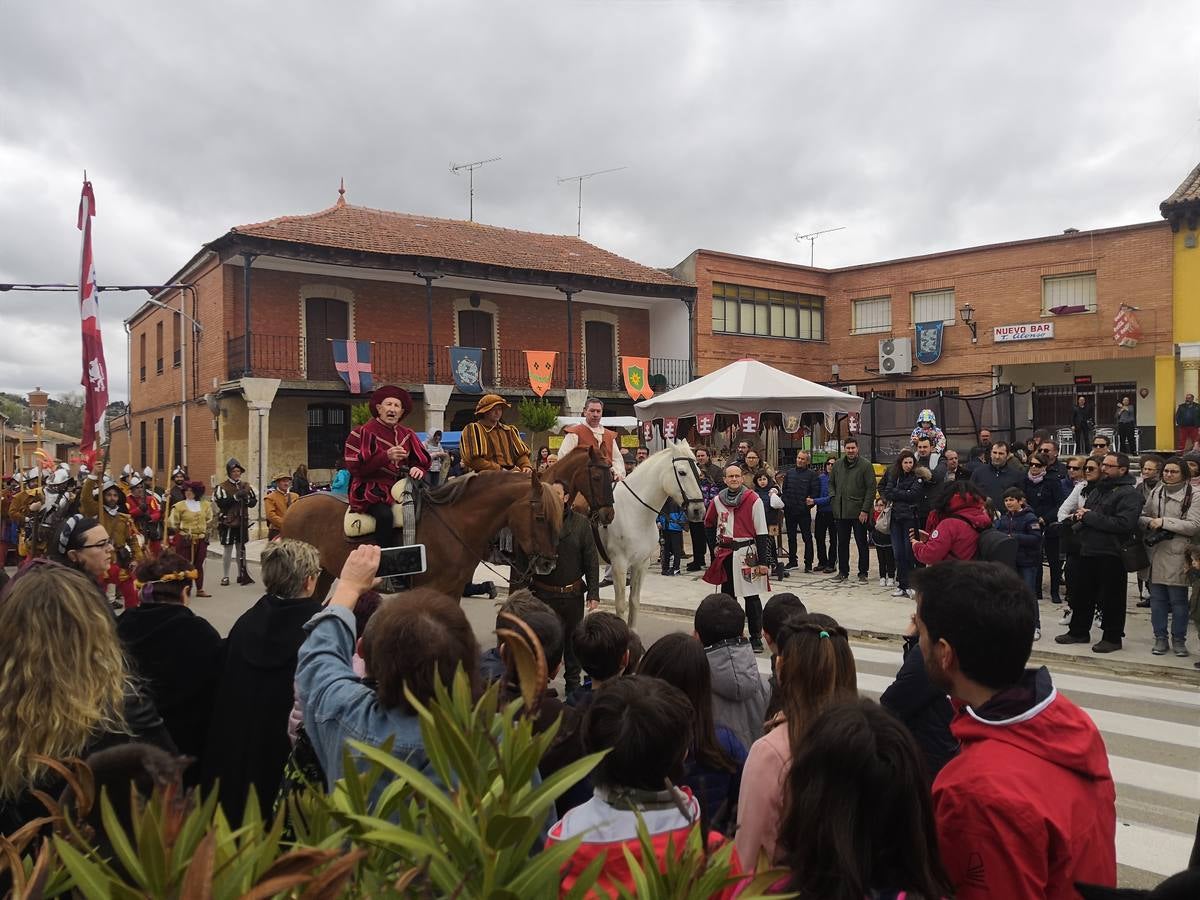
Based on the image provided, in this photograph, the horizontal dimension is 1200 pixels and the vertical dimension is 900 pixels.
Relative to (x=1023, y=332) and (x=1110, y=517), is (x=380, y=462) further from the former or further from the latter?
(x=1023, y=332)

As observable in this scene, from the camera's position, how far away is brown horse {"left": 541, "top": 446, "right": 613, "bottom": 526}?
7.66 metres

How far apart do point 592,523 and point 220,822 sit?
6.29 meters

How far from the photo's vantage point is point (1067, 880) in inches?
71.6

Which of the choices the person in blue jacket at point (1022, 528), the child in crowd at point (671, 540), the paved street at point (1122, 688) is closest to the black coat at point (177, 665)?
the paved street at point (1122, 688)

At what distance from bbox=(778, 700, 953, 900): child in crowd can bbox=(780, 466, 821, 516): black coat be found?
11460 mm

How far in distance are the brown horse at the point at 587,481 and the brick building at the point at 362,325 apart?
15408mm

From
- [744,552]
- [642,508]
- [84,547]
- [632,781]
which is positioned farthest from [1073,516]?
[84,547]

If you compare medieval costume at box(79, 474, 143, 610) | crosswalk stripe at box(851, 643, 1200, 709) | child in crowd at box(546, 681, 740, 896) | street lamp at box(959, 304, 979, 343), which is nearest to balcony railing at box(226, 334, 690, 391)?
street lamp at box(959, 304, 979, 343)

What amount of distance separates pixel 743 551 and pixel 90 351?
641cm

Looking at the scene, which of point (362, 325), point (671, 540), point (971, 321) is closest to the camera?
point (671, 540)

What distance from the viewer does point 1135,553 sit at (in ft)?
26.0

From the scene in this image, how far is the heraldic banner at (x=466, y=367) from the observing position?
2412cm

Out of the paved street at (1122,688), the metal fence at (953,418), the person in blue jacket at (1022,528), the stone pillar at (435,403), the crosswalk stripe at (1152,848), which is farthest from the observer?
the stone pillar at (435,403)

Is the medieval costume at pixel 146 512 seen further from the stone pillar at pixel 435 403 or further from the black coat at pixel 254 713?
the black coat at pixel 254 713
